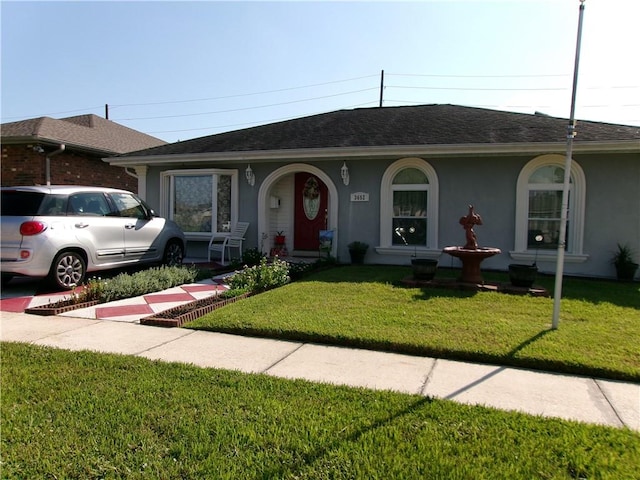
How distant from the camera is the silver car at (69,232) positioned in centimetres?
594

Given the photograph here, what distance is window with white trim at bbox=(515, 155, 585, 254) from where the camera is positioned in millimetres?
8242

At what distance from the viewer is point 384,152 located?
8.77 metres

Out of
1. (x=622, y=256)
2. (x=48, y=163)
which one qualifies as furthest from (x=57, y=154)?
(x=622, y=256)

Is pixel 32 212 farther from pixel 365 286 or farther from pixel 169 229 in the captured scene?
pixel 365 286

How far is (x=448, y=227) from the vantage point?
29.5 feet

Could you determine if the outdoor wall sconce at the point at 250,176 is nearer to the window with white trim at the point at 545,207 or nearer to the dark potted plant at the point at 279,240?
the dark potted plant at the point at 279,240

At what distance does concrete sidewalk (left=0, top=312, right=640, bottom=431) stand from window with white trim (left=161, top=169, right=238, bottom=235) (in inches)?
240

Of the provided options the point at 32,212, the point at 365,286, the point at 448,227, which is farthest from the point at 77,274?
the point at 448,227

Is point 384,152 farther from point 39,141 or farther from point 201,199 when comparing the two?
point 39,141

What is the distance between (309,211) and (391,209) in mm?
2667

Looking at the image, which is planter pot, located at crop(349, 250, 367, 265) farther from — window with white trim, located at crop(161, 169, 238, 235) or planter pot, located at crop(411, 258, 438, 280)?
window with white trim, located at crop(161, 169, 238, 235)

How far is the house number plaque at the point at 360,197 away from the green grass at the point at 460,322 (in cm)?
318

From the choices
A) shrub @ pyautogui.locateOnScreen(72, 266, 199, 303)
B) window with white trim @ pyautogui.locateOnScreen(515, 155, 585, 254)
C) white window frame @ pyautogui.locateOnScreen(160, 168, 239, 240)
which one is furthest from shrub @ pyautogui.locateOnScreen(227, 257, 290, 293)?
window with white trim @ pyautogui.locateOnScreen(515, 155, 585, 254)

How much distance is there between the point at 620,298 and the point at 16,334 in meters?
8.25
